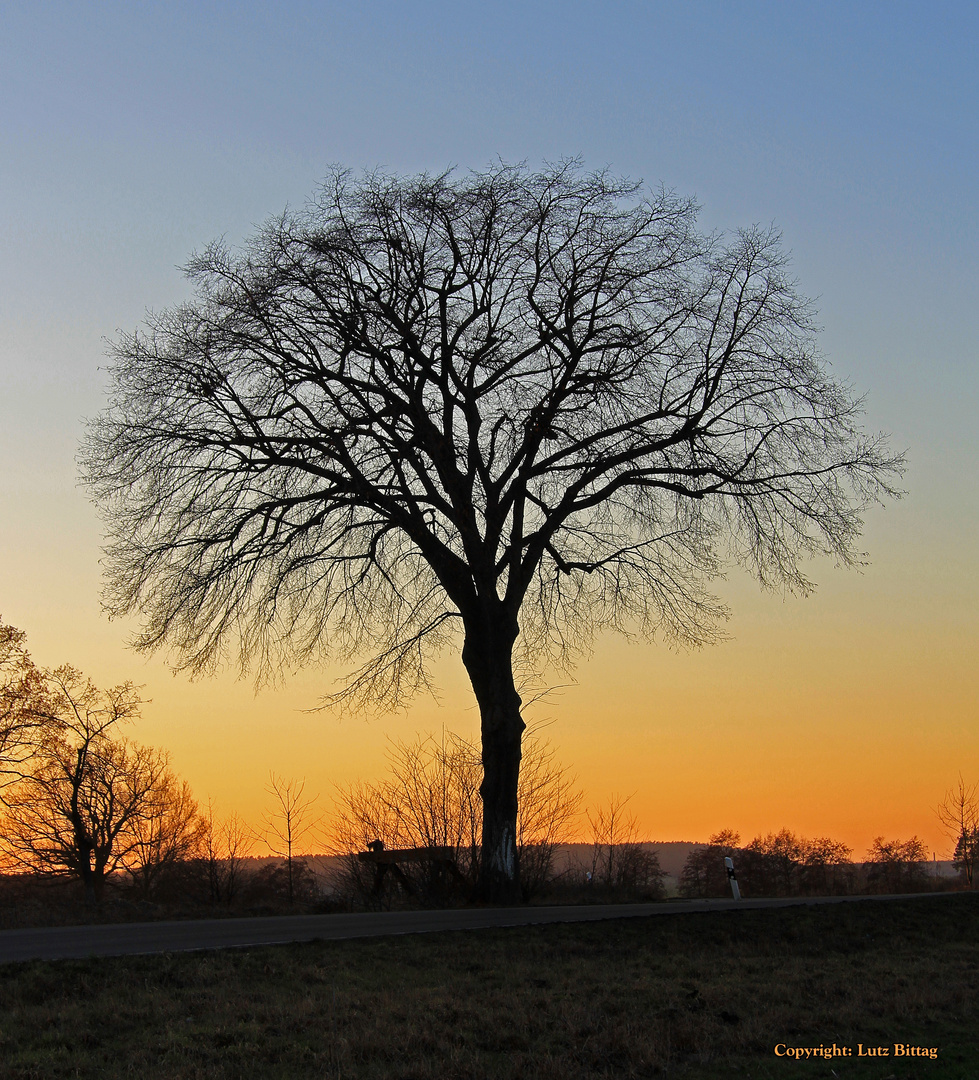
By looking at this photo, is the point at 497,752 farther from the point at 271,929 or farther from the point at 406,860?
the point at 271,929

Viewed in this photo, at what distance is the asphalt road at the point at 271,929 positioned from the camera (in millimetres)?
11148

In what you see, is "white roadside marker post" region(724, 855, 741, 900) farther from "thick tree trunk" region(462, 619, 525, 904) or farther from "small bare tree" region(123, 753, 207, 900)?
"small bare tree" region(123, 753, 207, 900)

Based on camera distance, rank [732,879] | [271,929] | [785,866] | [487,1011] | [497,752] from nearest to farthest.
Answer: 1. [487,1011]
2. [271,929]
3. [497,752]
4. [732,879]
5. [785,866]

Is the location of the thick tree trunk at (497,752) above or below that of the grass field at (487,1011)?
above

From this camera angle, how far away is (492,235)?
2022cm

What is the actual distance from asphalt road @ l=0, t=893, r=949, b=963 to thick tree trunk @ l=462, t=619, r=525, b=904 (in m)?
1.74

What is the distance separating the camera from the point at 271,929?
43.3 feet

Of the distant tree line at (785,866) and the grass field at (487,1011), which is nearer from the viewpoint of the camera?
the grass field at (487,1011)

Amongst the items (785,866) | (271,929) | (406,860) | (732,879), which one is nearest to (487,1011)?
(271,929)

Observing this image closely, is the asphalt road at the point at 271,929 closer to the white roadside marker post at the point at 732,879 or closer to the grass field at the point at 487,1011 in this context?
the grass field at the point at 487,1011

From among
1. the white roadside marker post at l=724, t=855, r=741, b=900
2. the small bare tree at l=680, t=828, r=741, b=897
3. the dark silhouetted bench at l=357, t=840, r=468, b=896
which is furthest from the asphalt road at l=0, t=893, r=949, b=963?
the small bare tree at l=680, t=828, r=741, b=897

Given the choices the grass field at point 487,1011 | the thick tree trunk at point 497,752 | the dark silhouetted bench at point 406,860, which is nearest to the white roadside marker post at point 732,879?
the thick tree trunk at point 497,752

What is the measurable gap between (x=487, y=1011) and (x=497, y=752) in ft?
35.1

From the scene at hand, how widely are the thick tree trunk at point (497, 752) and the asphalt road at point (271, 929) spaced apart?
1736 mm
